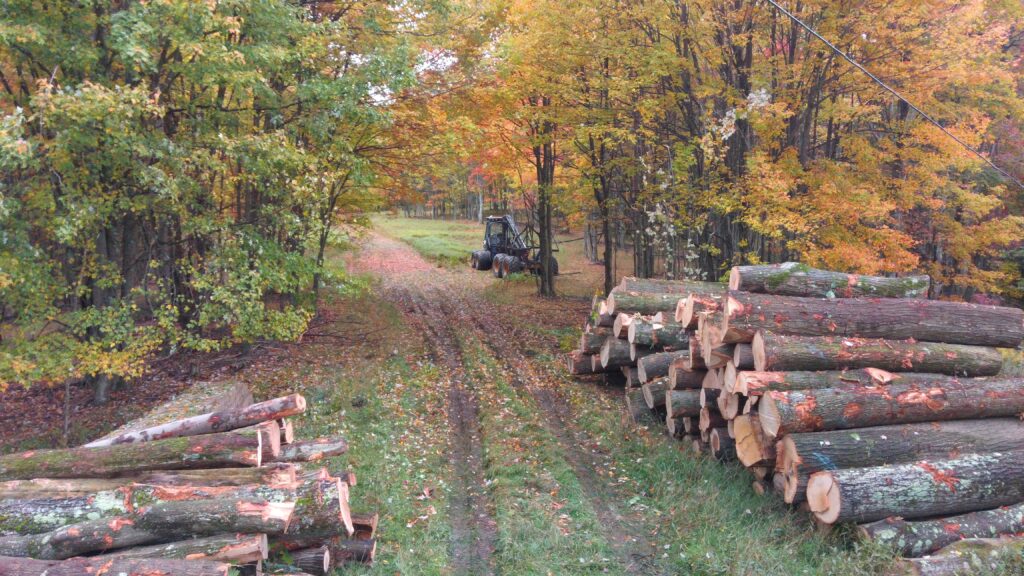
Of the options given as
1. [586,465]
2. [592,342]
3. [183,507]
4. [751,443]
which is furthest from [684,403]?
[183,507]

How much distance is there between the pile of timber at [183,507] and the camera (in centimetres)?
432

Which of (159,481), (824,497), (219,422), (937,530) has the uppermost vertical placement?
(219,422)

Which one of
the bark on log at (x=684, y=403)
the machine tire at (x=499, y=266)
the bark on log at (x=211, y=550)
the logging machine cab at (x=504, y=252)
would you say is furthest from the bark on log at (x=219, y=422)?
the machine tire at (x=499, y=266)

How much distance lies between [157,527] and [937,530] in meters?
6.26

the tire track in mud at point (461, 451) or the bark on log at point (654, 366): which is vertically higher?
the bark on log at point (654, 366)

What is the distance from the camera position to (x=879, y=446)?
557cm

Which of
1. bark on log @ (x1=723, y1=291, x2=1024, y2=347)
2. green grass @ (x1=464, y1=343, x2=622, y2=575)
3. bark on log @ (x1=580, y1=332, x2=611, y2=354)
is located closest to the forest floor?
green grass @ (x1=464, y1=343, x2=622, y2=575)

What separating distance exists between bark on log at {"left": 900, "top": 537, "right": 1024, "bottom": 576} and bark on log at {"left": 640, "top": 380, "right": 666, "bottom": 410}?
12.2 feet

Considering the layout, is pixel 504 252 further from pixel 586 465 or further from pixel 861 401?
pixel 861 401

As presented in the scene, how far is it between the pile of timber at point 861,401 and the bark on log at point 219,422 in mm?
4542

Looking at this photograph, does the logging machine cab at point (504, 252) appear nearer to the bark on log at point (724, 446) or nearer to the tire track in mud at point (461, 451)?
the tire track in mud at point (461, 451)

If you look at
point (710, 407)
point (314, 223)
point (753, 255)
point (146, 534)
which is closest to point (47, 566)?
point (146, 534)

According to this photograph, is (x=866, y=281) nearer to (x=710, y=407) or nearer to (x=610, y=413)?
(x=710, y=407)

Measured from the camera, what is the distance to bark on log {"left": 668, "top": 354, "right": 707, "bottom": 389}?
7336 mm
